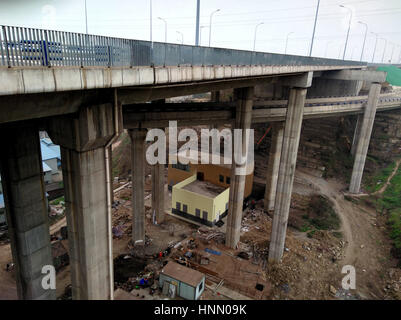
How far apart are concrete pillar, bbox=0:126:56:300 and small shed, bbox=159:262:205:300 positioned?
719 centimetres

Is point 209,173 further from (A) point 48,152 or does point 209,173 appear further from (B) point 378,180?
(B) point 378,180

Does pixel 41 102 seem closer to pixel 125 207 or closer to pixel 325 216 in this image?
pixel 125 207

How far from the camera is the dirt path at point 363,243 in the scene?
21641 millimetres

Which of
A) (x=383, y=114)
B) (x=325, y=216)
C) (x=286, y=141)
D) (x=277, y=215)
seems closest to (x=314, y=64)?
(x=286, y=141)

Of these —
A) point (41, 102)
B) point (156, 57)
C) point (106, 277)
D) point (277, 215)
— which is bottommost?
point (277, 215)

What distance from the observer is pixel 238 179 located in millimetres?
23641

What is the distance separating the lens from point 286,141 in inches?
843

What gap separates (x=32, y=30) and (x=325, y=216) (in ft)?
99.0

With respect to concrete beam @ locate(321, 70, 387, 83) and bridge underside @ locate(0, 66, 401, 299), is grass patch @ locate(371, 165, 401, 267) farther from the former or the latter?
bridge underside @ locate(0, 66, 401, 299)

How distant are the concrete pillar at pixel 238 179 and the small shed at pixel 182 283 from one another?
20.0ft

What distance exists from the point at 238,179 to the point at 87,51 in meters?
17.4

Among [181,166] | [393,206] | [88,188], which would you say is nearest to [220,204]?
[181,166]

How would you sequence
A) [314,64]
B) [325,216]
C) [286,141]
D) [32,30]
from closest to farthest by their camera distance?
[32,30]
[286,141]
[314,64]
[325,216]

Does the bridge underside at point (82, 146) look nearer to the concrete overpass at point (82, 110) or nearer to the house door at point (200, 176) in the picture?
the concrete overpass at point (82, 110)
